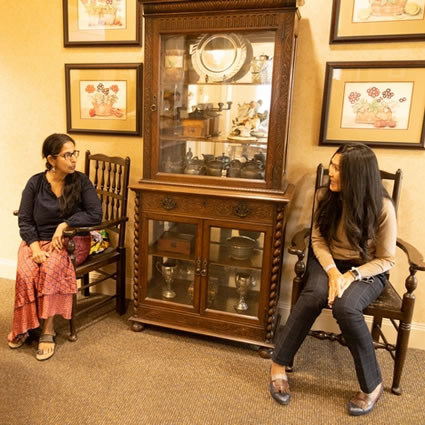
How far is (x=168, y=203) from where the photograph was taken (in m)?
2.21

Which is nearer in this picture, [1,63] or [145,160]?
[145,160]

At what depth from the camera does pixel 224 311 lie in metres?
2.29

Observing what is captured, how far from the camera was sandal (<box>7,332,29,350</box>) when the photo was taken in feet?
7.30

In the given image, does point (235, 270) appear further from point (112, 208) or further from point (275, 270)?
point (112, 208)

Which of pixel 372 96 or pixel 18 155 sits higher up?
pixel 372 96

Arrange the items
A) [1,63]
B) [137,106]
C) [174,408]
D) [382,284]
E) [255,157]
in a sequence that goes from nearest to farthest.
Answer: [174,408]
[382,284]
[255,157]
[137,106]
[1,63]

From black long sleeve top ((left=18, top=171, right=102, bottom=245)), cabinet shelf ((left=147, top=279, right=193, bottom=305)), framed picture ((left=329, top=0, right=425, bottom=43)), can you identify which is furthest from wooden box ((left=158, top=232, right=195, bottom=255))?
framed picture ((left=329, top=0, right=425, bottom=43))

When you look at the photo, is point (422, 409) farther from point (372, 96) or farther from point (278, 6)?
point (278, 6)

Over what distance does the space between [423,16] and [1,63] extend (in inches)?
106

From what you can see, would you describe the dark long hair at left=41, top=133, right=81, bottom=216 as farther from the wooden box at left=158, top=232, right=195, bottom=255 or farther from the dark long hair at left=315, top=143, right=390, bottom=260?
the dark long hair at left=315, top=143, right=390, bottom=260

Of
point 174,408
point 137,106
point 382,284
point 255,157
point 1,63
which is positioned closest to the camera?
point 174,408

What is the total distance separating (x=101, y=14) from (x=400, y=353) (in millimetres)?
2621

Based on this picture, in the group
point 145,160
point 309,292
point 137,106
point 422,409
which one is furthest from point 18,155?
point 422,409

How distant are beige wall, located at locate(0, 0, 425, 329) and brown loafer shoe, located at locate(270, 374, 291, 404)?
692mm
